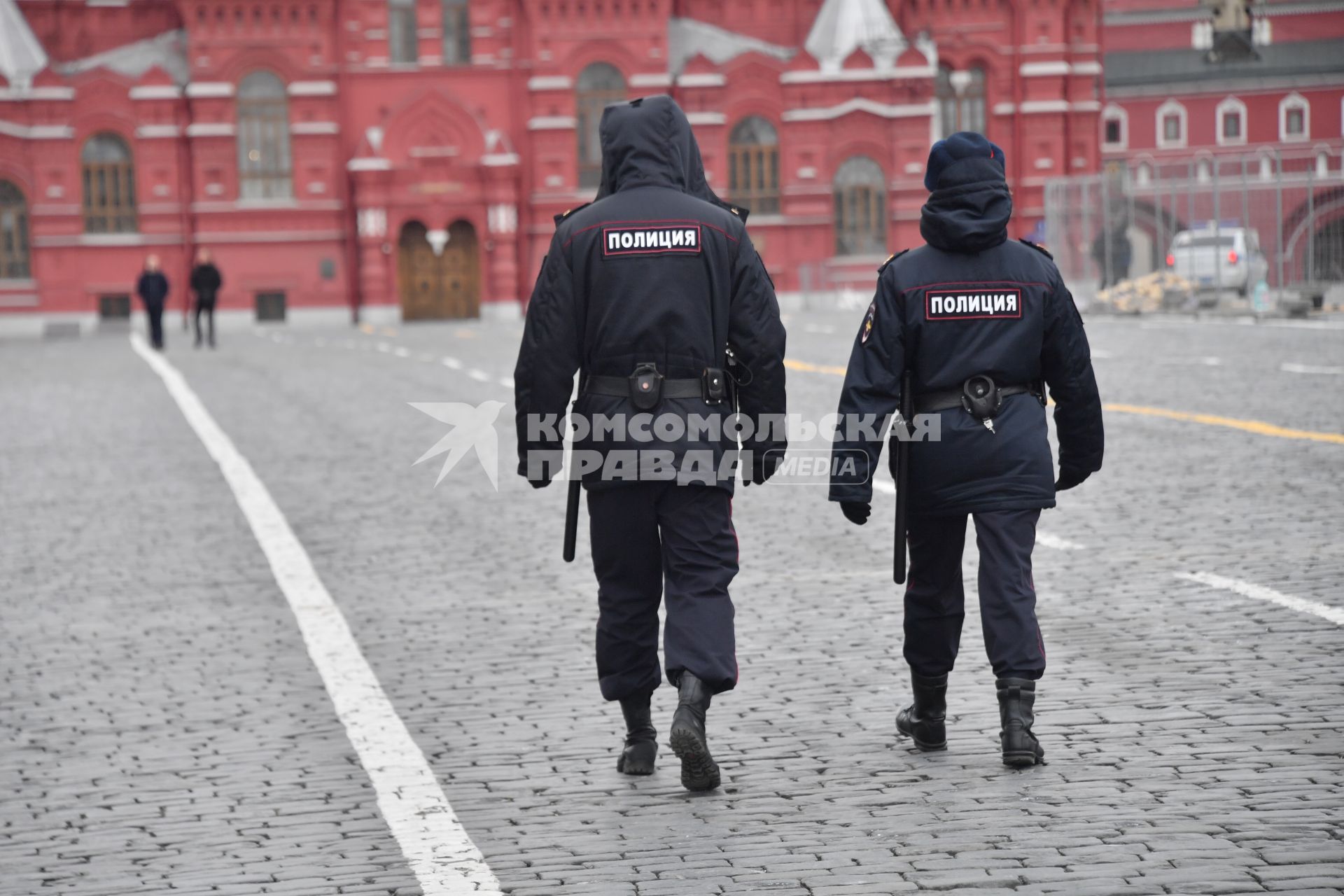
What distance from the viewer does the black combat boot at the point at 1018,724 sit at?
5.90m

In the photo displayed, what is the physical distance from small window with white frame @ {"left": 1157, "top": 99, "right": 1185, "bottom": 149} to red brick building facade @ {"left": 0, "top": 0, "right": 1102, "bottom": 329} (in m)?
24.1

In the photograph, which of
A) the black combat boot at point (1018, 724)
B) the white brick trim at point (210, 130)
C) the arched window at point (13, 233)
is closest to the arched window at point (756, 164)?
the white brick trim at point (210, 130)

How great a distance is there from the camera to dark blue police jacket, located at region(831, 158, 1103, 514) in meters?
Answer: 6.09

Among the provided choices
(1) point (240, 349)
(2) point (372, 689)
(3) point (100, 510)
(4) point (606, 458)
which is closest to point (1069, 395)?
(4) point (606, 458)

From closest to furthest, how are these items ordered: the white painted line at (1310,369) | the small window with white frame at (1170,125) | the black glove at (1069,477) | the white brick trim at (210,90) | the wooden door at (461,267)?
the black glove at (1069,477) < the white painted line at (1310,369) < the white brick trim at (210,90) < the wooden door at (461,267) < the small window with white frame at (1170,125)

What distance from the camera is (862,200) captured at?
56.8 m

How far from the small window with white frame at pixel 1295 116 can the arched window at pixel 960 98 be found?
26.2 meters

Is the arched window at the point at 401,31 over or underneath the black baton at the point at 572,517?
over

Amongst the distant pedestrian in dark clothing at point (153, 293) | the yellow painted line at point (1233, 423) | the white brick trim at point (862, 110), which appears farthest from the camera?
the white brick trim at point (862, 110)

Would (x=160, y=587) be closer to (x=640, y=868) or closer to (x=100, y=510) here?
(x=100, y=510)

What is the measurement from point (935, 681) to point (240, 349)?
111 feet

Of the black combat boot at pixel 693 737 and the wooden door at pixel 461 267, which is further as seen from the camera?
the wooden door at pixel 461 267

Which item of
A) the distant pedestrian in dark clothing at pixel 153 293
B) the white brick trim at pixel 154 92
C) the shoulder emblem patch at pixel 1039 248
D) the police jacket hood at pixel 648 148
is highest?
the white brick trim at pixel 154 92

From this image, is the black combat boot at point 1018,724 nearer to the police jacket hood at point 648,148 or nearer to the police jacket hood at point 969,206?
the police jacket hood at point 969,206
